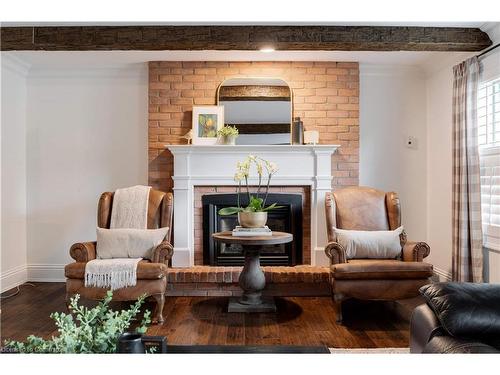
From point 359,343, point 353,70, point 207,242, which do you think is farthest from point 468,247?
point 207,242

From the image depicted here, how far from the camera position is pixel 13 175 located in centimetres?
454

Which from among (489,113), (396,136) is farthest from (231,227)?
(489,113)

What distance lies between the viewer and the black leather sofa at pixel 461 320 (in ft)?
4.96

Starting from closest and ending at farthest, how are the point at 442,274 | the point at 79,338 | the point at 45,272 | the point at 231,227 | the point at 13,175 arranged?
the point at 79,338 → the point at 442,274 → the point at 13,175 → the point at 231,227 → the point at 45,272

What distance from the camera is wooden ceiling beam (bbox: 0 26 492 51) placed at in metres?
3.44

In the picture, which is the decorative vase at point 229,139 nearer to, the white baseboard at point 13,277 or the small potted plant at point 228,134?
the small potted plant at point 228,134

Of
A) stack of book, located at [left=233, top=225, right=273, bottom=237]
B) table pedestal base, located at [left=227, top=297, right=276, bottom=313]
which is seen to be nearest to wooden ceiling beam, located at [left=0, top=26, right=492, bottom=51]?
stack of book, located at [left=233, top=225, right=273, bottom=237]

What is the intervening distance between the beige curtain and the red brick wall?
3.80 ft

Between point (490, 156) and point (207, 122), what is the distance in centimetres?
279

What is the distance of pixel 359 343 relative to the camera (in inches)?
112

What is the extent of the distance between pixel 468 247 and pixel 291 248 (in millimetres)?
1736

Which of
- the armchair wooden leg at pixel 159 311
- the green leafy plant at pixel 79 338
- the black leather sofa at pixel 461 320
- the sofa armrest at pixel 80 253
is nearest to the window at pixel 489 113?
the black leather sofa at pixel 461 320

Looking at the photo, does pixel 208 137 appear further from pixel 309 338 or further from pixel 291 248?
pixel 309 338

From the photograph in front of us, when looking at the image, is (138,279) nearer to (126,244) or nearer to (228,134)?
(126,244)
